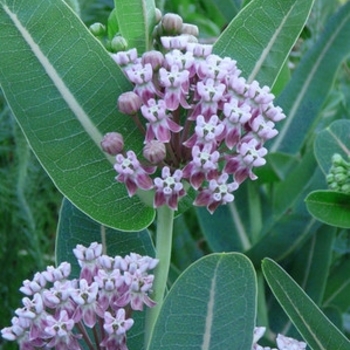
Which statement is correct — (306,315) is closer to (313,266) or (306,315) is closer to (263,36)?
(263,36)

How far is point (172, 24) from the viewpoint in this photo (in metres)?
1.14

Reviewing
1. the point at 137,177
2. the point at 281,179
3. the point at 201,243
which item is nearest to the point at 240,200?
the point at 281,179

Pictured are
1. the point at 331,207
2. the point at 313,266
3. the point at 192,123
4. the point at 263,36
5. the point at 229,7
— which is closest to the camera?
the point at 192,123

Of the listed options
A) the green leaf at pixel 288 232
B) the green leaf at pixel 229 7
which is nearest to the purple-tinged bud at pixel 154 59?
the green leaf at pixel 288 232

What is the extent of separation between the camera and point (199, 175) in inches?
40.8

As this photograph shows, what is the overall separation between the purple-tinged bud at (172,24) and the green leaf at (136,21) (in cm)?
3

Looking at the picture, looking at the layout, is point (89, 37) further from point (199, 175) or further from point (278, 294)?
point (278, 294)

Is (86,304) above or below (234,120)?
below

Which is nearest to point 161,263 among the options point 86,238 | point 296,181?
point 86,238

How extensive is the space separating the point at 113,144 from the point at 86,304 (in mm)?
193

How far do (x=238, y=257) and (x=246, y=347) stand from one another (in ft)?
0.35

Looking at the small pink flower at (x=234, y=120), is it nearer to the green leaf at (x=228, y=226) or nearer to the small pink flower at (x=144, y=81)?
the small pink flower at (x=144, y=81)

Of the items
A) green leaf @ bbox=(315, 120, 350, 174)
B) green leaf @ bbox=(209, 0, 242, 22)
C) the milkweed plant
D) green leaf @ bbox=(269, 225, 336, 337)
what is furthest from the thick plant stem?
green leaf @ bbox=(209, 0, 242, 22)

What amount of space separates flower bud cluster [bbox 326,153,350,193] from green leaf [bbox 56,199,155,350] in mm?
304
